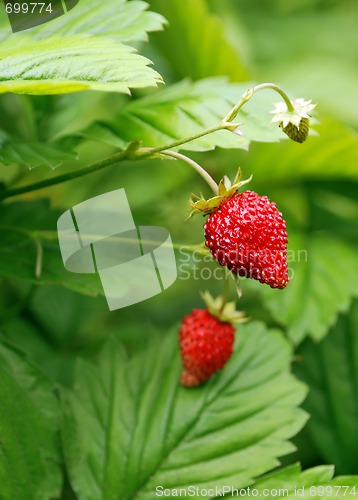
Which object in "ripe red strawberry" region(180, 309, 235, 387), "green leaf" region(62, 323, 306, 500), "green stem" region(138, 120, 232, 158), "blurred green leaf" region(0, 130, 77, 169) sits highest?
"green stem" region(138, 120, 232, 158)

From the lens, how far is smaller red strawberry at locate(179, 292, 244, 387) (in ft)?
3.19

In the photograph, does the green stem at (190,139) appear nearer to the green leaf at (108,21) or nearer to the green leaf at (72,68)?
the green leaf at (72,68)

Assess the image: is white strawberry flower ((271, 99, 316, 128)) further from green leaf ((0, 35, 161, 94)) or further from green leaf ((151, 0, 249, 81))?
green leaf ((151, 0, 249, 81))

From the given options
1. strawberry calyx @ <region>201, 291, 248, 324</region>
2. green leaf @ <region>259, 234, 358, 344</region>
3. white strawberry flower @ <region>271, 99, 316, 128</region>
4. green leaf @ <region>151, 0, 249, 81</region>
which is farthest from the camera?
green leaf @ <region>151, 0, 249, 81</region>

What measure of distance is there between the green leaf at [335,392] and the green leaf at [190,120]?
503 millimetres

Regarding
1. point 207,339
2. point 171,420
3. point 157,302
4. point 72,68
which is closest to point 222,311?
point 207,339

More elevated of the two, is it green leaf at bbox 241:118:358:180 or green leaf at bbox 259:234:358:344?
green leaf at bbox 241:118:358:180

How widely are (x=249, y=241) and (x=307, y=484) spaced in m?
0.36

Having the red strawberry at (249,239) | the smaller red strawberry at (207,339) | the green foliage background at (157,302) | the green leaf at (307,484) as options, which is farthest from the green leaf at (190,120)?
the green leaf at (307,484)

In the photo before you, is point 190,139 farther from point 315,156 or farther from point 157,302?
point 157,302

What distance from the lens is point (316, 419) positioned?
4.02ft

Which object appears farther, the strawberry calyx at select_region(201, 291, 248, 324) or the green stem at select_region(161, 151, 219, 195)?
the strawberry calyx at select_region(201, 291, 248, 324)

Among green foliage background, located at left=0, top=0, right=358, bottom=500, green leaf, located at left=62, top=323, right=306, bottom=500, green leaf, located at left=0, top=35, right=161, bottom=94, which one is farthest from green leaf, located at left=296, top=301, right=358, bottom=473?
green leaf, located at left=0, top=35, right=161, bottom=94

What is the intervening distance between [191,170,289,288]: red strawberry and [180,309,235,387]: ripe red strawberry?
19 centimetres
